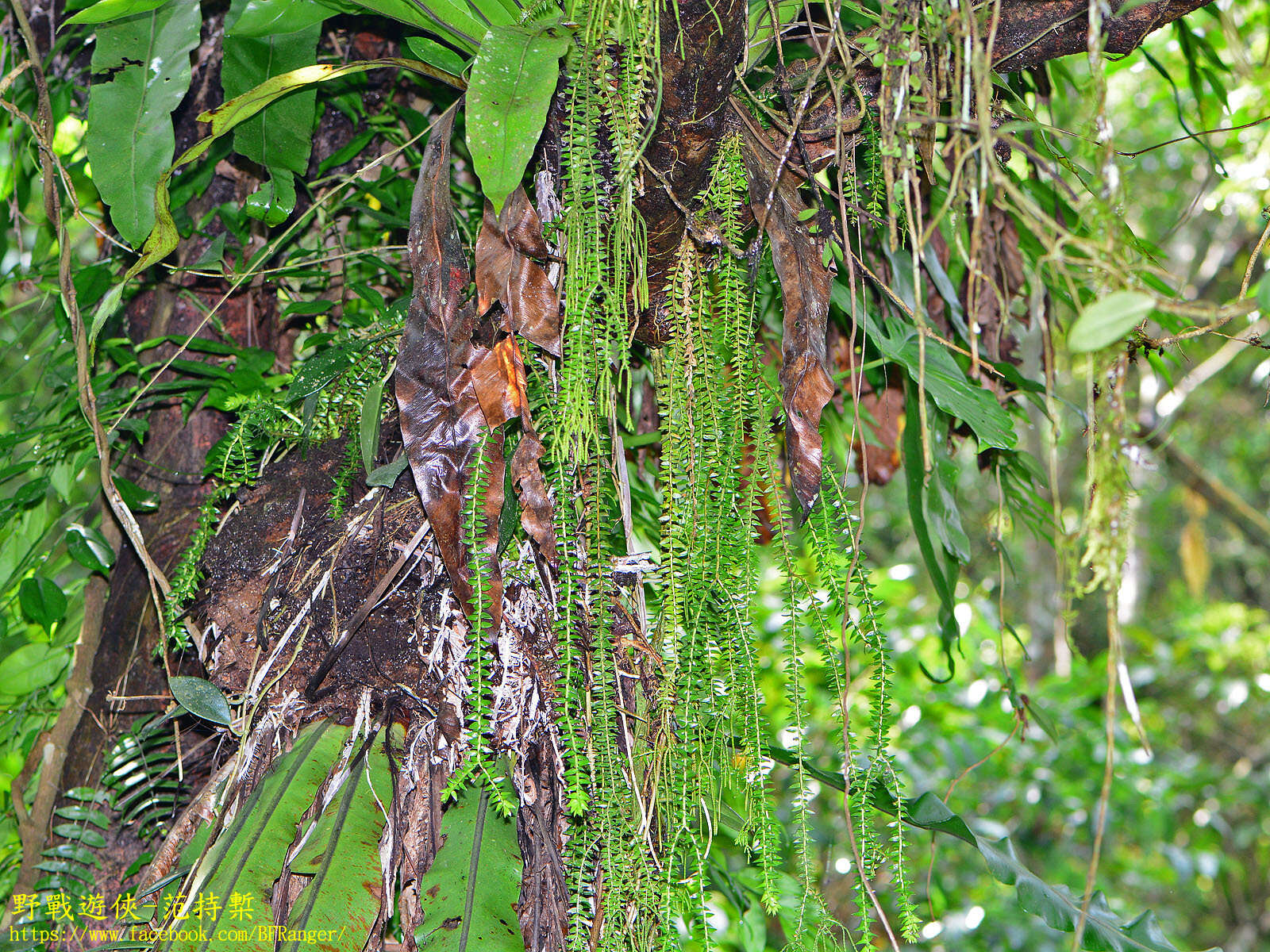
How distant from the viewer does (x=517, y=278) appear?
0.78m

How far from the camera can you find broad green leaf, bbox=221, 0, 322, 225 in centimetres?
94

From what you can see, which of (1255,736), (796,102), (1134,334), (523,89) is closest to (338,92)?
(523,89)

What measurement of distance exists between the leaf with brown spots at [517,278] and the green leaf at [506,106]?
43 mm

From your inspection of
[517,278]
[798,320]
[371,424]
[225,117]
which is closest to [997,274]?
[798,320]

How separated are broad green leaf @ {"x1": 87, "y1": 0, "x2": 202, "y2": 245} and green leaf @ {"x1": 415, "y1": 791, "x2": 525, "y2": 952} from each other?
0.71m

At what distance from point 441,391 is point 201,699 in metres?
0.43

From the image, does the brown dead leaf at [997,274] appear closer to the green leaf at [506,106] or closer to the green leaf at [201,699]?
the green leaf at [506,106]

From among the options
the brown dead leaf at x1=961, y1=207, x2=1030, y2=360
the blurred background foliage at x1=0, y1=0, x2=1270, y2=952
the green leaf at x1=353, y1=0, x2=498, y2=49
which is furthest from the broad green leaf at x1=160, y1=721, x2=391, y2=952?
the brown dead leaf at x1=961, y1=207, x2=1030, y2=360

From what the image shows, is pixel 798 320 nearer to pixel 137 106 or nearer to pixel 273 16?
pixel 273 16

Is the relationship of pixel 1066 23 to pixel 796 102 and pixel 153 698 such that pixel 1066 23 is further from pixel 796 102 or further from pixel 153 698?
pixel 153 698

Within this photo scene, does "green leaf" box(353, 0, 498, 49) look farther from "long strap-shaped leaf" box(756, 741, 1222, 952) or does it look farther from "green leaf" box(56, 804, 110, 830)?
"green leaf" box(56, 804, 110, 830)

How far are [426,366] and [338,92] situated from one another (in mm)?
571

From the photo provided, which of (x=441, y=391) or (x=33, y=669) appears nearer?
(x=441, y=391)

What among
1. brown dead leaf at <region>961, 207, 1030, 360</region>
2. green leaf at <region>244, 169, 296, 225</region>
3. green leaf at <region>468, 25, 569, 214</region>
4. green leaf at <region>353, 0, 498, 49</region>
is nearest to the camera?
green leaf at <region>468, 25, 569, 214</region>
